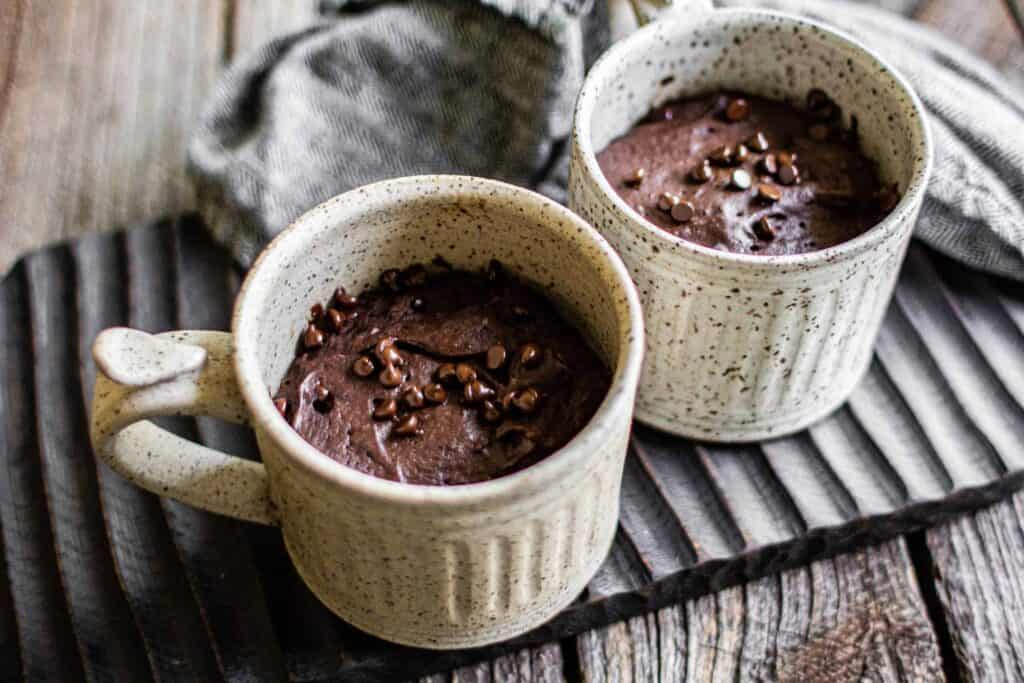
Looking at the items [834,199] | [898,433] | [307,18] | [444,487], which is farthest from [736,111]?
[307,18]

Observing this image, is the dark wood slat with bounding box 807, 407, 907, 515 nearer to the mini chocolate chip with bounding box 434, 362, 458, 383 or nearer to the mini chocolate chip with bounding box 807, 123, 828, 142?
the mini chocolate chip with bounding box 807, 123, 828, 142

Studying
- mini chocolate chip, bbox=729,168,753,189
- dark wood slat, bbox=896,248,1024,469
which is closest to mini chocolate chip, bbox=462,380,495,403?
mini chocolate chip, bbox=729,168,753,189

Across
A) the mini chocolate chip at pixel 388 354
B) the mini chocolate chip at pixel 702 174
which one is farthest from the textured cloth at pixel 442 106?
the mini chocolate chip at pixel 388 354

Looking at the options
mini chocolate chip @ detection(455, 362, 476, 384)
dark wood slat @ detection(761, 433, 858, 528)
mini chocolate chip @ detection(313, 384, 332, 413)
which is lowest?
dark wood slat @ detection(761, 433, 858, 528)

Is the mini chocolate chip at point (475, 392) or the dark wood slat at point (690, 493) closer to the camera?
the mini chocolate chip at point (475, 392)

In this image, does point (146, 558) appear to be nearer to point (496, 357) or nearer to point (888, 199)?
point (496, 357)

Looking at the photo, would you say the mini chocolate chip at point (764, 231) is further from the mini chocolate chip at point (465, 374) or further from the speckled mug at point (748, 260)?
A: the mini chocolate chip at point (465, 374)

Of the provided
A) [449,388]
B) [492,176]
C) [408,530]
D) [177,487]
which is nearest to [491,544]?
[408,530]
